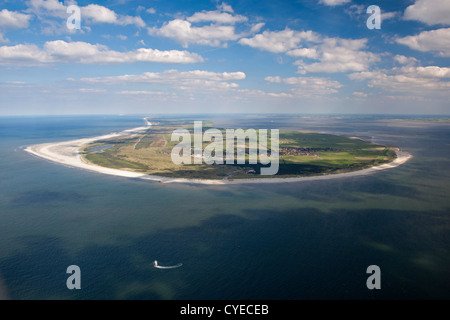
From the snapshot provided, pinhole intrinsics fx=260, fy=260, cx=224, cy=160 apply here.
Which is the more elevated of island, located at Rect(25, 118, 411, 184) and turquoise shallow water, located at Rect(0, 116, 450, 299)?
island, located at Rect(25, 118, 411, 184)

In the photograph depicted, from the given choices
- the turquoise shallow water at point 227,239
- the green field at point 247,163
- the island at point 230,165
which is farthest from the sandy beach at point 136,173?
the turquoise shallow water at point 227,239

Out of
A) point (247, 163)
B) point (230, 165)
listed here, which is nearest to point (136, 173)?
point (230, 165)

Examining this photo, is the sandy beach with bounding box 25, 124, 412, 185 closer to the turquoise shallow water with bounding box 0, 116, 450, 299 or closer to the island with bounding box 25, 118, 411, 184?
the island with bounding box 25, 118, 411, 184

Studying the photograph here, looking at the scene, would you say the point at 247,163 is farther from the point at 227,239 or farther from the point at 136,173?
the point at 227,239

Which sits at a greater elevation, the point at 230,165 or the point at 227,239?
the point at 230,165

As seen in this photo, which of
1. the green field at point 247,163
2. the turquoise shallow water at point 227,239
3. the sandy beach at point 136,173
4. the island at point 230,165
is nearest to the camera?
the turquoise shallow water at point 227,239

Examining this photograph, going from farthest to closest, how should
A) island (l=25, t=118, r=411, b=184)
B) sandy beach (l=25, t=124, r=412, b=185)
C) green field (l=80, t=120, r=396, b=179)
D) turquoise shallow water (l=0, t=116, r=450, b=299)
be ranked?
green field (l=80, t=120, r=396, b=179)
island (l=25, t=118, r=411, b=184)
sandy beach (l=25, t=124, r=412, b=185)
turquoise shallow water (l=0, t=116, r=450, b=299)

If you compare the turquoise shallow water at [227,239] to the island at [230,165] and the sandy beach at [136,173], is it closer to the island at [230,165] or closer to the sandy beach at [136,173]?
the sandy beach at [136,173]

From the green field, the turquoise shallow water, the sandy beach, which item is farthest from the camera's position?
the green field

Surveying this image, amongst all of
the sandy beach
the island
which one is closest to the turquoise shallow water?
the sandy beach
